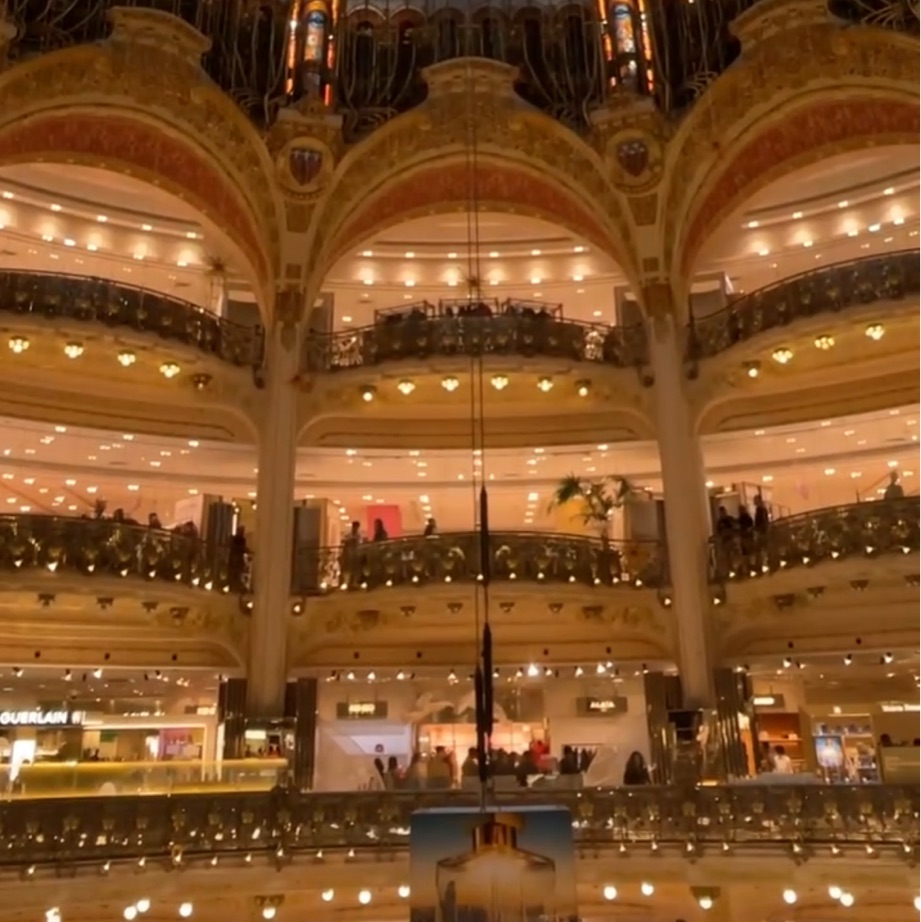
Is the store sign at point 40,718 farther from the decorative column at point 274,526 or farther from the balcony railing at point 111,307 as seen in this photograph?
the balcony railing at point 111,307

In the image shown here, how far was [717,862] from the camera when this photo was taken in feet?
38.3

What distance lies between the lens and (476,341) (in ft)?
53.7

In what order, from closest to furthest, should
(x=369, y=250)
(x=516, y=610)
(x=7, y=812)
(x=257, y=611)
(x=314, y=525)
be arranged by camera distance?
1. (x=7, y=812)
2. (x=257, y=611)
3. (x=516, y=610)
4. (x=314, y=525)
5. (x=369, y=250)

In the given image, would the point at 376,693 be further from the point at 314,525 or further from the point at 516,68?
the point at 516,68

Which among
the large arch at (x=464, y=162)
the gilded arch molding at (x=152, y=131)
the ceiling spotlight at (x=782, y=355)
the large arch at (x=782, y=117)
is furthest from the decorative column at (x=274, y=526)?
the ceiling spotlight at (x=782, y=355)

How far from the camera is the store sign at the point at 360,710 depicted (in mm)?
18359

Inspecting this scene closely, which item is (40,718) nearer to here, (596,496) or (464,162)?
(596,496)

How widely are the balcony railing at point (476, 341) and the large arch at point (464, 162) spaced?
137cm

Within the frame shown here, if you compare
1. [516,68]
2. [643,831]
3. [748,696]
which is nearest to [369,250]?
[516,68]

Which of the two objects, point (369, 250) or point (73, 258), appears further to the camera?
point (369, 250)

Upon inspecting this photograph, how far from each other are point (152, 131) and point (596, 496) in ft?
34.6

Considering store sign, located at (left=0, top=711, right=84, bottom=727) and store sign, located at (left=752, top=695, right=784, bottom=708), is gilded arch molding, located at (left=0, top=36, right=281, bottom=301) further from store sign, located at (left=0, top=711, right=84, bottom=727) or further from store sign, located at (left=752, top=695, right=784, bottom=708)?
store sign, located at (left=752, top=695, right=784, bottom=708)

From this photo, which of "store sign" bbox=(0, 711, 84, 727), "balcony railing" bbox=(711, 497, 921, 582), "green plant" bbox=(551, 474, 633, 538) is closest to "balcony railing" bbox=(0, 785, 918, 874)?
"balcony railing" bbox=(711, 497, 921, 582)

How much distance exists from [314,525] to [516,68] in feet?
30.5
